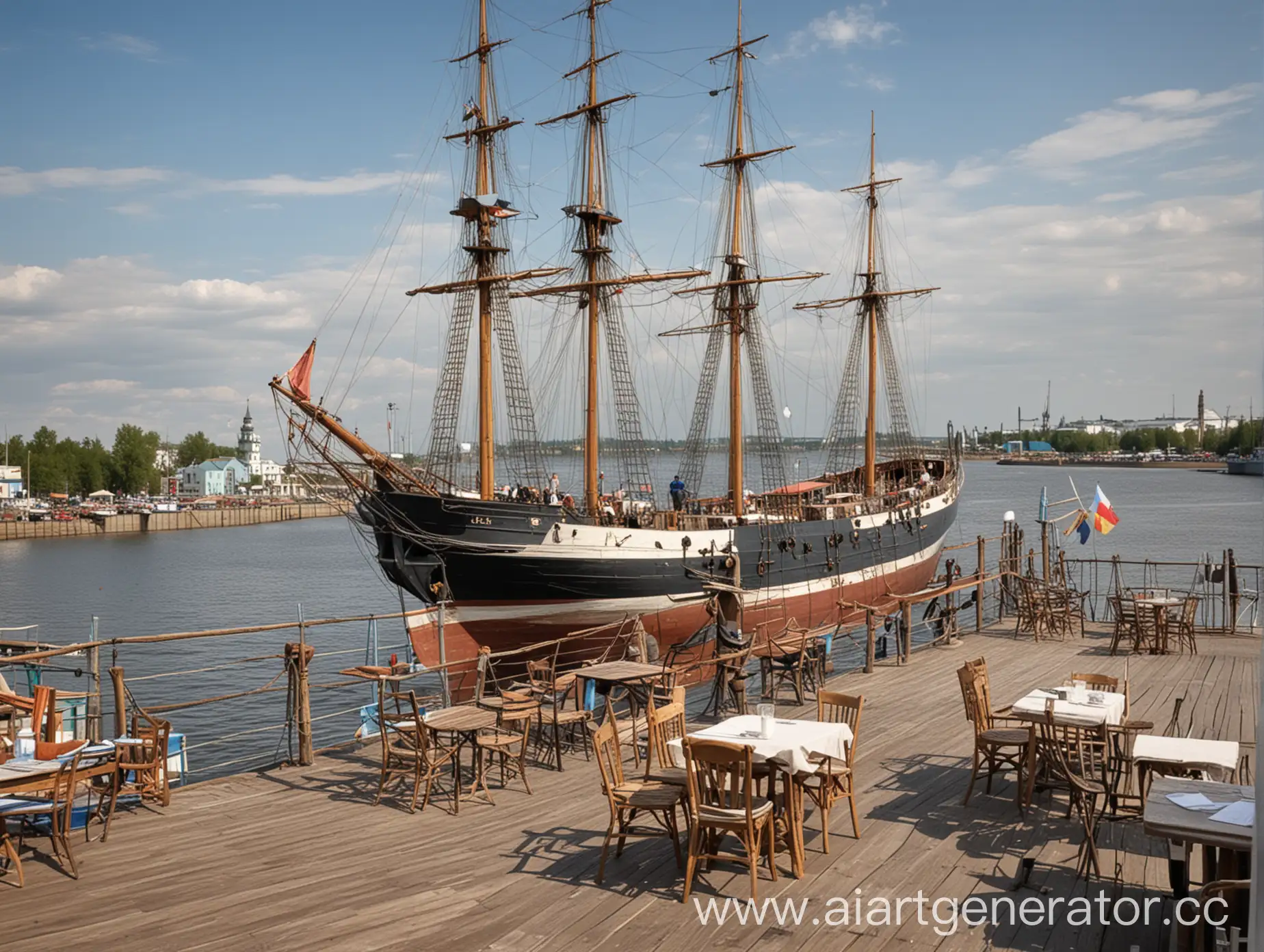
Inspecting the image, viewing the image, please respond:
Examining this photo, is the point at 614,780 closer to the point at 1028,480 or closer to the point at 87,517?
the point at 87,517

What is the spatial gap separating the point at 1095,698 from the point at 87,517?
102 metres

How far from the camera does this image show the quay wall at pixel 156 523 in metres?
88.3

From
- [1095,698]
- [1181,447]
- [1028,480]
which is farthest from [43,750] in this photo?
[1181,447]

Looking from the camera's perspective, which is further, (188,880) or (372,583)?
(372,583)

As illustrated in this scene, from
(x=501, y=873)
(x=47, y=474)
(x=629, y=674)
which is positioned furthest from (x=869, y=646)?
(x=47, y=474)

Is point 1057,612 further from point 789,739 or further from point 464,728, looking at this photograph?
point 464,728

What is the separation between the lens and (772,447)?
35.8 m

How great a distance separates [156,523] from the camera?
325ft

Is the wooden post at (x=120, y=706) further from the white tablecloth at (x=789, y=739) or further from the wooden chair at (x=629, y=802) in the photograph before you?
the white tablecloth at (x=789, y=739)

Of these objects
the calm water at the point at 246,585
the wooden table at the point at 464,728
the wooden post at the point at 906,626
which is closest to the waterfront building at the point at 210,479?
the calm water at the point at 246,585

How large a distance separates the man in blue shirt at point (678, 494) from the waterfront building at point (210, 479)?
145201 millimetres

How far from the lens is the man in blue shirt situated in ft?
90.1

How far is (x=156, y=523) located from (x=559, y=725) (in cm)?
10103

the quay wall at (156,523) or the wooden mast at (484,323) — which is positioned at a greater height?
the wooden mast at (484,323)
